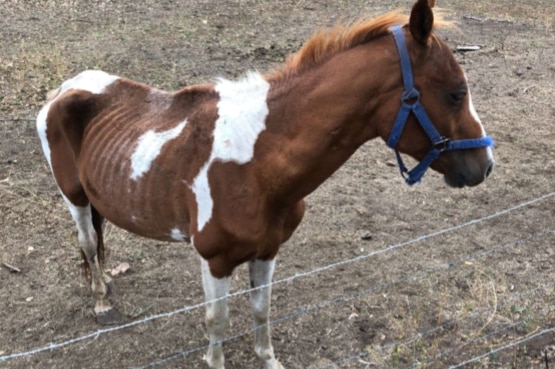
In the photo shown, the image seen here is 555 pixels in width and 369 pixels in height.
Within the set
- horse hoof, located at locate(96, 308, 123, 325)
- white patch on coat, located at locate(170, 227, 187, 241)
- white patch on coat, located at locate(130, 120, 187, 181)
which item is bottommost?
horse hoof, located at locate(96, 308, 123, 325)

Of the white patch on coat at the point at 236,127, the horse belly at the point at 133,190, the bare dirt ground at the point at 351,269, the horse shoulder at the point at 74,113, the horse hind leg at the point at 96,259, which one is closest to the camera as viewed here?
the white patch on coat at the point at 236,127

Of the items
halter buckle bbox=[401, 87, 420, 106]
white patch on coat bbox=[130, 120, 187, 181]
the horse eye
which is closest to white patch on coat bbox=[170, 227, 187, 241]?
white patch on coat bbox=[130, 120, 187, 181]

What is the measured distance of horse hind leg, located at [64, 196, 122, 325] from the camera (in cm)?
359

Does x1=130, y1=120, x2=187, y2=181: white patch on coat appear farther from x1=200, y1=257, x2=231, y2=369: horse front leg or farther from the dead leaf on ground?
the dead leaf on ground

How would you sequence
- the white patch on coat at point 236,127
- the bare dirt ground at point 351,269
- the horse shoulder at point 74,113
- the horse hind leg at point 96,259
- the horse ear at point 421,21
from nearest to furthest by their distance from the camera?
the horse ear at point 421,21 < the white patch on coat at point 236,127 < the horse shoulder at point 74,113 < the bare dirt ground at point 351,269 < the horse hind leg at point 96,259

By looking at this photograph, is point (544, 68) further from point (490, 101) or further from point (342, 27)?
point (342, 27)

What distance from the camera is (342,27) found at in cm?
242

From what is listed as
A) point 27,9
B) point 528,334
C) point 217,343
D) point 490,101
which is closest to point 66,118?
point 217,343

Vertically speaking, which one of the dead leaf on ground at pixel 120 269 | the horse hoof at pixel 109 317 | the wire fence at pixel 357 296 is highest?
the wire fence at pixel 357 296

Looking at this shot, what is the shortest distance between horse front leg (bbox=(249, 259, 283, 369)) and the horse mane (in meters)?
1.02

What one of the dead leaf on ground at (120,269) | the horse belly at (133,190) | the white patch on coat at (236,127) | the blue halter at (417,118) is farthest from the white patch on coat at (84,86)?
the blue halter at (417,118)

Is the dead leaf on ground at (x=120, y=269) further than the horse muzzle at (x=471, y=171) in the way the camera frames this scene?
Yes

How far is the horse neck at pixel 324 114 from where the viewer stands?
7.47ft

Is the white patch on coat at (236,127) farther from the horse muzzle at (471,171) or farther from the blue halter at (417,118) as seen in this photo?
the horse muzzle at (471,171)
